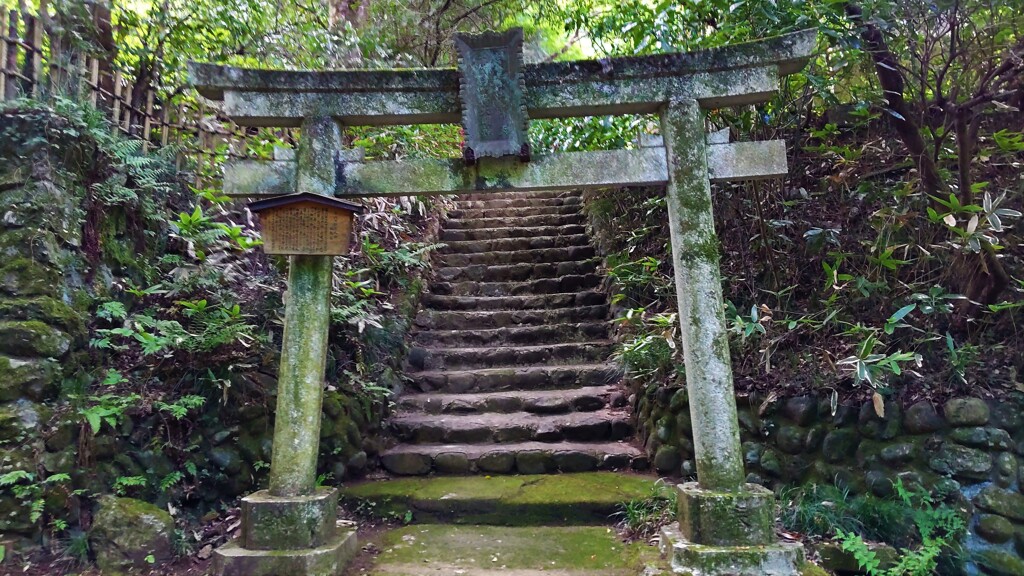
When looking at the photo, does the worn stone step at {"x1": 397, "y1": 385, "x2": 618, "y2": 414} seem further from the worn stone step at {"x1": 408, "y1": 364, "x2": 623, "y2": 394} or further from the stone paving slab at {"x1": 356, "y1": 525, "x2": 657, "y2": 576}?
the stone paving slab at {"x1": 356, "y1": 525, "x2": 657, "y2": 576}

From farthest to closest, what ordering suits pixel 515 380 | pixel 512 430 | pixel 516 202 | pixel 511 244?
pixel 516 202
pixel 511 244
pixel 515 380
pixel 512 430

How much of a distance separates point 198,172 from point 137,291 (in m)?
1.60

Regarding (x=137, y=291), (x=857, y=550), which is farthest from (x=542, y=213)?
(x=857, y=550)

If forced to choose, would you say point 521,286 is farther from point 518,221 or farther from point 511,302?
point 518,221

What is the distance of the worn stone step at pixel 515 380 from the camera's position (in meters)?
5.57

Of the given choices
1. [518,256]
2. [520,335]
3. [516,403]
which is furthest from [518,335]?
[518,256]

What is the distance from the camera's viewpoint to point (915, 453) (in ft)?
11.6

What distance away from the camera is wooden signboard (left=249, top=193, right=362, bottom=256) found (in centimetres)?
323

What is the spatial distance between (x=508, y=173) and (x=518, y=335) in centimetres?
308

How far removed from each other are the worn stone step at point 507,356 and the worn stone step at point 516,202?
382cm

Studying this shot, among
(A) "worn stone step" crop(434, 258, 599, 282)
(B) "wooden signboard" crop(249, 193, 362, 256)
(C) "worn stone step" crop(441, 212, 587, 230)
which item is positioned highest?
(C) "worn stone step" crop(441, 212, 587, 230)

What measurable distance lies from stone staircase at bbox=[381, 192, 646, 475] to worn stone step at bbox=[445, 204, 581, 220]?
0.08 ft

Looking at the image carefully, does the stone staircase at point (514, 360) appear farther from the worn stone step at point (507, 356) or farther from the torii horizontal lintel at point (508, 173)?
the torii horizontal lintel at point (508, 173)

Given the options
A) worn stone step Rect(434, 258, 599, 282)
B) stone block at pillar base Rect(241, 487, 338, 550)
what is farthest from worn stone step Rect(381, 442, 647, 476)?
worn stone step Rect(434, 258, 599, 282)
